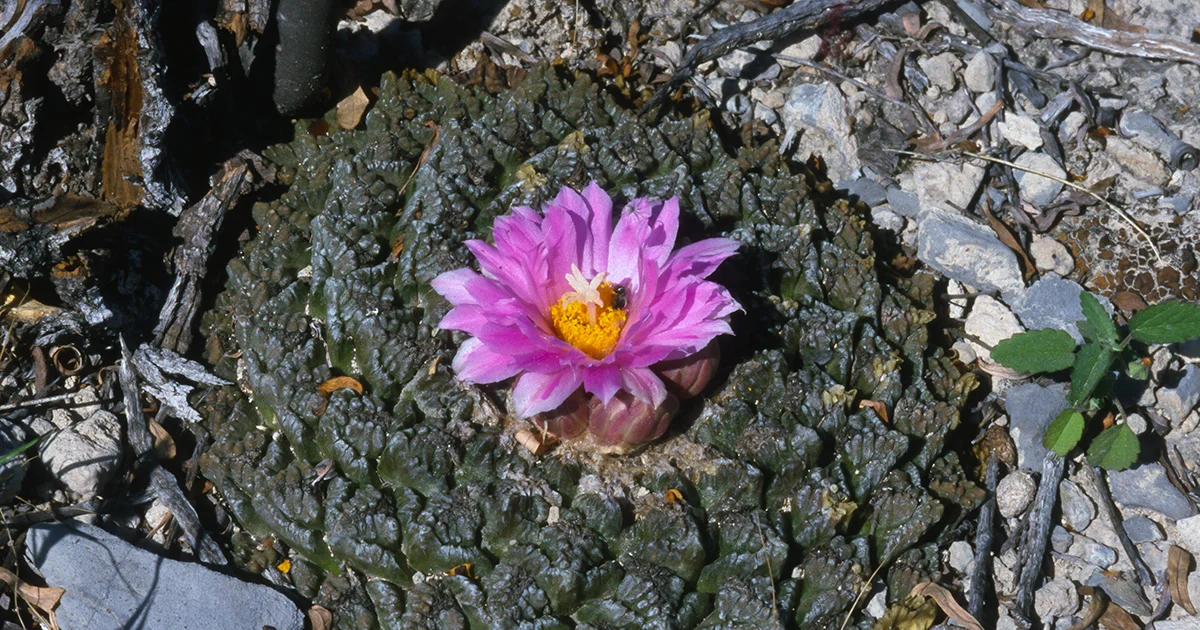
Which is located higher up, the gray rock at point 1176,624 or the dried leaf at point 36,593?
the dried leaf at point 36,593

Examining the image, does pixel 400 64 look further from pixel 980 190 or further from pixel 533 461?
pixel 980 190

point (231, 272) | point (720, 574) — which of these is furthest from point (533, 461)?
point (231, 272)

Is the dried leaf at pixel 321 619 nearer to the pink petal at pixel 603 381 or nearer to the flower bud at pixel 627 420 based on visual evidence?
the flower bud at pixel 627 420

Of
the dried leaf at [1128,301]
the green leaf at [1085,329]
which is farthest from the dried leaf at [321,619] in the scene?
the dried leaf at [1128,301]

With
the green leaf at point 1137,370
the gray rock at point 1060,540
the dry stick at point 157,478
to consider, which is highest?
the dry stick at point 157,478

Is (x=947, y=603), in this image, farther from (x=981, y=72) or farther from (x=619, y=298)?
(x=981, y=72)

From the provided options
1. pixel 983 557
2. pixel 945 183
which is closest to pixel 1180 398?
pixel 983 557
